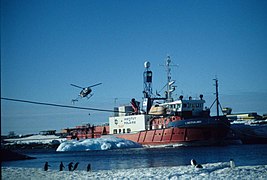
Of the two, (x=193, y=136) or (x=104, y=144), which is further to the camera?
(x=104, y=144)

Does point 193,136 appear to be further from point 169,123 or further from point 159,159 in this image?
point 159,159

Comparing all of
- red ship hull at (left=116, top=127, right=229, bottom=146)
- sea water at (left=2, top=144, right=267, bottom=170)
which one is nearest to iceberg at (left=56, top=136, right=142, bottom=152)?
sea water at (left=2, top=144, right=267, bottom=170)

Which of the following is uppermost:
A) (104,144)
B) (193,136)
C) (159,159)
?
(193,136)

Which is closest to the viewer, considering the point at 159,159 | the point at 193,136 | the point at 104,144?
the point at 159,159

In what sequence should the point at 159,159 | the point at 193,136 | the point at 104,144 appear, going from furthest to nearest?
the point at 104,144, the point at 193,136, the point at 159,159

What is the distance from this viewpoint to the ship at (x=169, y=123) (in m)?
44.4

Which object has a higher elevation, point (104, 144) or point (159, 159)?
point (104, 144)

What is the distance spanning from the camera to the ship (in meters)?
44.4

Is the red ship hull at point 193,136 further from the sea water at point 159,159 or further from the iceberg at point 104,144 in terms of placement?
the sea water at point 159,159

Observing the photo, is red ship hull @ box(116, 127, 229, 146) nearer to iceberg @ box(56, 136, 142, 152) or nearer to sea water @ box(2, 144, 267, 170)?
iceberg @ box(56, 136, 142, 152)

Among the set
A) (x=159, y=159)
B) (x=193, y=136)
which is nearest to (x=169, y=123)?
(x=193, y=136)

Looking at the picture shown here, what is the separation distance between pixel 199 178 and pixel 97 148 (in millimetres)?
35394

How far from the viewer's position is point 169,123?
4612 centimetres

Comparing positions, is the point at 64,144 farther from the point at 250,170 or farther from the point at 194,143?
the point at 250,170
